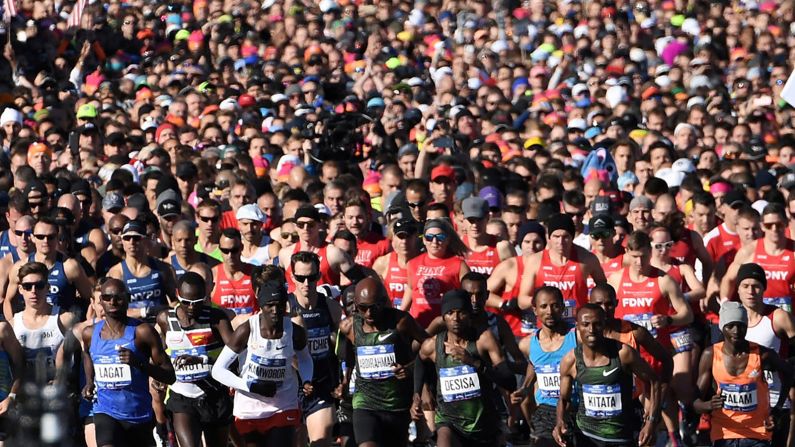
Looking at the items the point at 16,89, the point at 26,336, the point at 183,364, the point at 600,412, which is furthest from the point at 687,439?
the point at 16,89

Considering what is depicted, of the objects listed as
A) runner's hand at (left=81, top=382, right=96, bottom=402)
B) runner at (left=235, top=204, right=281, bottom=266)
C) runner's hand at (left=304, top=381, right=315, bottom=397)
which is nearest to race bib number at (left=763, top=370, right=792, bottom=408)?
runner's hand at (left=304, top=381, right=315, bottom=397)

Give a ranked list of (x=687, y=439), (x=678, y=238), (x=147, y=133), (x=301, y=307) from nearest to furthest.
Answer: (x=301, y=307) → (x=687, y=439) → (x=678, y=238) → (x=147, y=133)

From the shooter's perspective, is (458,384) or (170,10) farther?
(170,10)

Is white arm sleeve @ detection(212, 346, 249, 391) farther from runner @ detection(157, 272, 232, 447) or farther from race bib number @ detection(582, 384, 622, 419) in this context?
race bib number @ detection(582, 384, 622, 419)

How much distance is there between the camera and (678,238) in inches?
516

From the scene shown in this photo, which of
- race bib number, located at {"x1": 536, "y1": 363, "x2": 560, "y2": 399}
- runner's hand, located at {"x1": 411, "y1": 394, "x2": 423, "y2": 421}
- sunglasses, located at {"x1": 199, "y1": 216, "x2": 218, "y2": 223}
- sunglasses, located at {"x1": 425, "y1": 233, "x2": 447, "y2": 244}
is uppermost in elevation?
sunglasses, located at {"x1": 199, "y1": 216, "x2": 218, "y2": 223}

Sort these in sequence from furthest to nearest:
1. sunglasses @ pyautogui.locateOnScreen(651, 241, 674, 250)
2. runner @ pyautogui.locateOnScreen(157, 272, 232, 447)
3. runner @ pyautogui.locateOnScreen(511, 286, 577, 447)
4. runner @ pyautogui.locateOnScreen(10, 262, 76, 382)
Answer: sunglasses @ pyautogui.locateOnScreen(651, 241, 674, 250)
runner @ pyautogui.locateOnScreen(10, 262, 76, 382)
runner @ pyautogui.locateOnScreen(157, 272, 232, 447)
runner @ pyautogui.locateOnScreen(511, 286, 577, 447)

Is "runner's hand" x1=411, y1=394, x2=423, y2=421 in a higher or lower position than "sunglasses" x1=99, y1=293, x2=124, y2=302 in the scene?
lower

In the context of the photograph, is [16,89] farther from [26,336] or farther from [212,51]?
[26,336]

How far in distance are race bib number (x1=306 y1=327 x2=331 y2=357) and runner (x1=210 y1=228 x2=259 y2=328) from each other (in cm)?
92

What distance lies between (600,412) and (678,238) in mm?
3500

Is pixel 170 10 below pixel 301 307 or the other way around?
the other way around

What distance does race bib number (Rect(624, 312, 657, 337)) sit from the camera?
1171 centimetres

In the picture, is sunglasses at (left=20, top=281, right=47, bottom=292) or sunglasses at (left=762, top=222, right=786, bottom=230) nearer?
sunglasses at (left=20, top=281, right=47, bottom=292)
